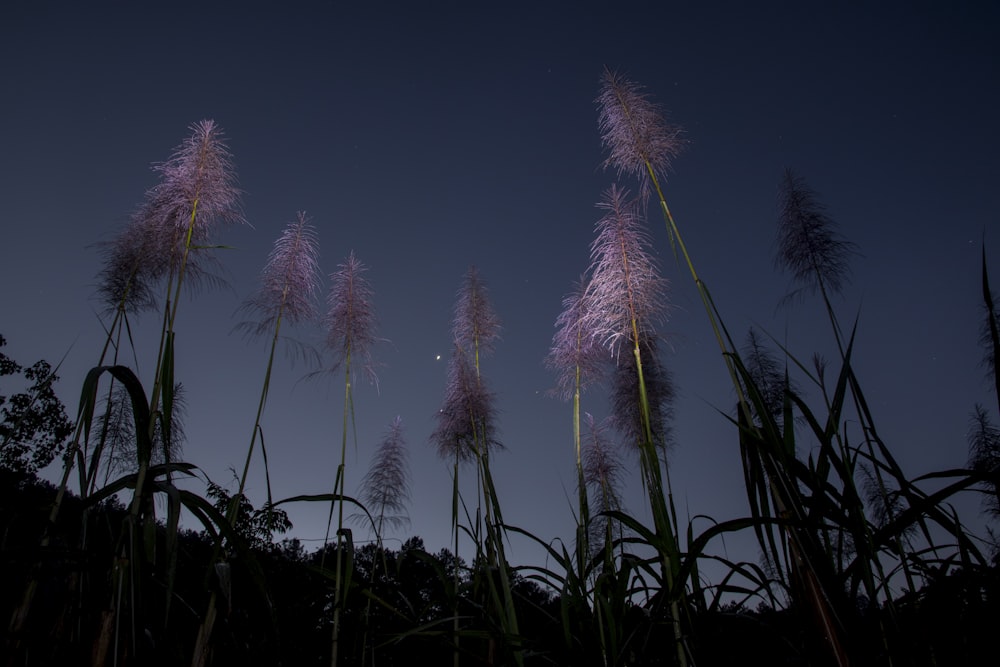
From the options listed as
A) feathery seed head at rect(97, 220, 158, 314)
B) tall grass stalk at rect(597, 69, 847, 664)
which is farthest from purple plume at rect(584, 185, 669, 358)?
feathery seed head at rect(97, 220, 158, 314)

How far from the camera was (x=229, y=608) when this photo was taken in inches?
57.9

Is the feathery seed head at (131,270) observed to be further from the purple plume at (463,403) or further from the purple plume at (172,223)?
the purple plume at (463,403)

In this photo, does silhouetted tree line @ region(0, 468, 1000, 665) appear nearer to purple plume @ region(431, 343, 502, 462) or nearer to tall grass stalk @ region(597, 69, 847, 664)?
tall grass stalk @ region(597, 69, 847, 664)

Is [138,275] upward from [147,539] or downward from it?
upward

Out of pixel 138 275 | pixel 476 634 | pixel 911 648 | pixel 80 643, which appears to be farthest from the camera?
pixel 138 275

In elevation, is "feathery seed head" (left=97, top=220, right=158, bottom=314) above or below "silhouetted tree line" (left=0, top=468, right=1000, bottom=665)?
above

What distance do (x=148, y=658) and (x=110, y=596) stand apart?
0.57 m

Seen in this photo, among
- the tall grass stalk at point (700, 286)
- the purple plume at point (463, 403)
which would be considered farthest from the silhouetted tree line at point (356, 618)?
the purple plume at point (463, 403)

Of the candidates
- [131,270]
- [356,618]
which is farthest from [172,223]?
[356,618]

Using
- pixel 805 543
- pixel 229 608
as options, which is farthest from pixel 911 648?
pixel 229 608

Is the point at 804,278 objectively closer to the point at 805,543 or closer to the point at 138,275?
the point at 805,543

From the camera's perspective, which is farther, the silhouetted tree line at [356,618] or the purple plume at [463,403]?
the purple plume at [463,403]

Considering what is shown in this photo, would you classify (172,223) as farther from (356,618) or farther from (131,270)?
(356,618)

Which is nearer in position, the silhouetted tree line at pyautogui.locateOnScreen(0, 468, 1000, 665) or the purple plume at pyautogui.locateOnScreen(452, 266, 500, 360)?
the silhouetted tree line at pyautogui.locateOnScreen(0, 468, 1000, 665)
